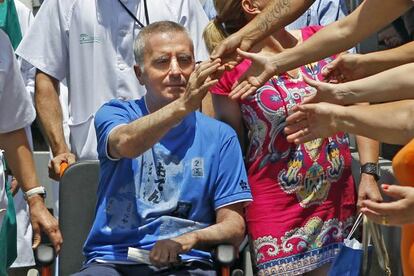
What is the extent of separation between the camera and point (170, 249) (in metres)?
4.41

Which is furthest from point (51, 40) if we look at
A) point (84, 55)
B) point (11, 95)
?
point (11, 95)

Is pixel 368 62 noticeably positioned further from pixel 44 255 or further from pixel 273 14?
pixel 44 255

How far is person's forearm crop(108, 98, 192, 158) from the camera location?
171 inches

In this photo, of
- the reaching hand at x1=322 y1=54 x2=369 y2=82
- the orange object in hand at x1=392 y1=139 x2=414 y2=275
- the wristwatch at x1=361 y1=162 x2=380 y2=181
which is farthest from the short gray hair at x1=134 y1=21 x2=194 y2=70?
the orange object in hand at x1=392 y1=139 x2=414 y2=275

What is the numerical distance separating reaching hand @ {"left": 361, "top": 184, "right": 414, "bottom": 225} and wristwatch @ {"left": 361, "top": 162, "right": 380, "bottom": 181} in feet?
4.65

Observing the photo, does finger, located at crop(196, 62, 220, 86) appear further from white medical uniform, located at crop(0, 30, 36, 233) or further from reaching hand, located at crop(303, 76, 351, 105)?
white medical uniform, located at crop(0, 30, 36, 233)

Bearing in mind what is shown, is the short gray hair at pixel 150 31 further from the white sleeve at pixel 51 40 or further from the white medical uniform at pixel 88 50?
the white sleeve at pixel 51 40

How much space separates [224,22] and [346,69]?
757 mm

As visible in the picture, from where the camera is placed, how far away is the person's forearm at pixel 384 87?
3.78 m

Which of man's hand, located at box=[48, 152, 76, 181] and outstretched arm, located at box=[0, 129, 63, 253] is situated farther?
man's hand, located at box=[48, 152, 76, 181]

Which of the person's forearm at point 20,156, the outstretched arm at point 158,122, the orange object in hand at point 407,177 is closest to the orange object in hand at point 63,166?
the person's forearm at point 20,156

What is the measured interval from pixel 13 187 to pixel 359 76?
6.73 ft

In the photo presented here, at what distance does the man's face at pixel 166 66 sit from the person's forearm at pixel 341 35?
443mm

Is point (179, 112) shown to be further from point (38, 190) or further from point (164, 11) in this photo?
point (164, 11)
